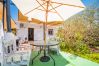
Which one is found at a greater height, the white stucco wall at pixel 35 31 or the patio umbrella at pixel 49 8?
the patio umbrella at pixel 49 8

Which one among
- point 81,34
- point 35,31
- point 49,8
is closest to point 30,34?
point 35,31

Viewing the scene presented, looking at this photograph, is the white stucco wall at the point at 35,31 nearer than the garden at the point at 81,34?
No

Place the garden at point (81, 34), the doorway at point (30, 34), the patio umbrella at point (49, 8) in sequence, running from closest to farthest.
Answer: the patio umbrella at point (49, 8)
the garden at point (81, 34)
the doorway at point (30, 34)

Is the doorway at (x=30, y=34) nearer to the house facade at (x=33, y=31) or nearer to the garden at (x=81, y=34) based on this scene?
the house facade at (x=33, y=31)

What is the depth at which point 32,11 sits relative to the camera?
8984mm

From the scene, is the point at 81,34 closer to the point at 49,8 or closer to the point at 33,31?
the point at 33,31

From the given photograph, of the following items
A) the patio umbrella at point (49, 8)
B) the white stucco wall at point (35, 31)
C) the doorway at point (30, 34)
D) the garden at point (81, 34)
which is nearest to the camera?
the patio umbrella at point (49, 8)

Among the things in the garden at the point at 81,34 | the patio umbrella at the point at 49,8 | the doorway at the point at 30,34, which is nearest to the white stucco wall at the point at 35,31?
the doorway at the point at 30,34

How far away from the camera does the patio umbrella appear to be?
8.30 meters

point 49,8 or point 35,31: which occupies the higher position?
point 49,8

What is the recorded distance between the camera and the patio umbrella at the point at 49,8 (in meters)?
8.30

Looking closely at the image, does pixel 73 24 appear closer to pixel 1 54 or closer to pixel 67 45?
pixel 67 45

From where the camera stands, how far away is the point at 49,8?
380 inches

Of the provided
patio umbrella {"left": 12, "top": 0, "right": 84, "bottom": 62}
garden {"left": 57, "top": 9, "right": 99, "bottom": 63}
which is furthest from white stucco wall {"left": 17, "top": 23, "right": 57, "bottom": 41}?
patio umbrella {"left": 12, "top": 0, "right": 84, "bottom": 62}
